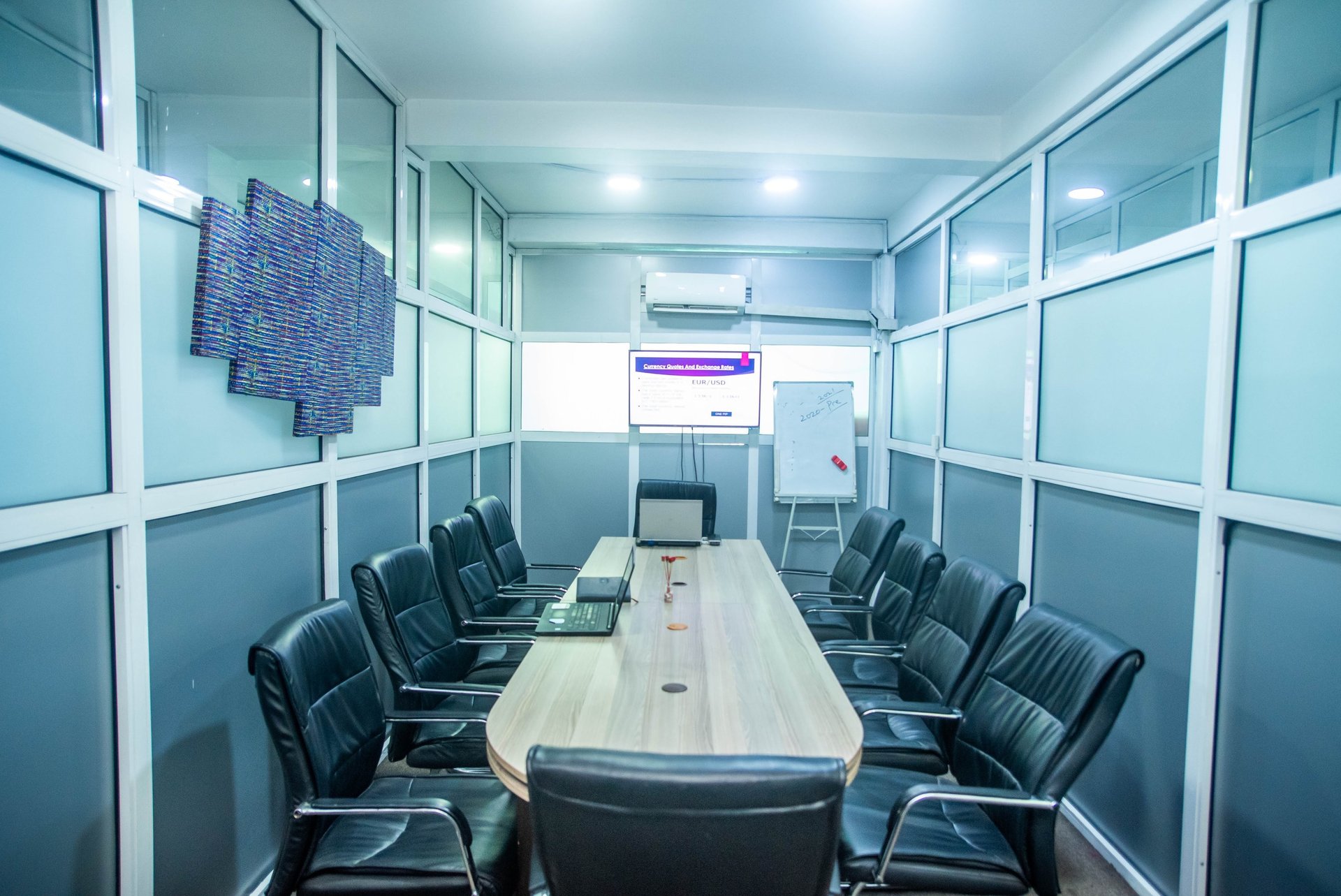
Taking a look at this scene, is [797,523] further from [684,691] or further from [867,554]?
[684,691]

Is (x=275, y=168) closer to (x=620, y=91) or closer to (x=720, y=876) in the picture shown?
(x=620, y=91)

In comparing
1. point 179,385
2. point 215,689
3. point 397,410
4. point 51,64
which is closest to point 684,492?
point 397,410

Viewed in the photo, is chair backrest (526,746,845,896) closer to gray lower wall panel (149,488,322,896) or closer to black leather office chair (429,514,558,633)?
gray lower wall panel (149,488,322,896)

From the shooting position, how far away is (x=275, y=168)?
2129 mm

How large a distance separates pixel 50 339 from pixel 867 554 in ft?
11.0

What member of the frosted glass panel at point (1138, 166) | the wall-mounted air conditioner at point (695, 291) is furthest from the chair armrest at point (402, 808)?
the wall-mounted air conditioner at point (695, 291)

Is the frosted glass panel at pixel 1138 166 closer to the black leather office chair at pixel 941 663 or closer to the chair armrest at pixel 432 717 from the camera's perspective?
the black leather office chair at pixel 941 663

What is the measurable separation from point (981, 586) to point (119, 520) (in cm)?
254

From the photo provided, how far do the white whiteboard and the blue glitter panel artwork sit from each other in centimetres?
325

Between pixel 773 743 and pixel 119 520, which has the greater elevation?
pixel 119 520

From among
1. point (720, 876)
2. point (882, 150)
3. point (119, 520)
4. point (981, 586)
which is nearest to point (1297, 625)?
point (981, 586)

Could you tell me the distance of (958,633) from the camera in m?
2.21

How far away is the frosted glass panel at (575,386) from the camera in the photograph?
5.25 metres

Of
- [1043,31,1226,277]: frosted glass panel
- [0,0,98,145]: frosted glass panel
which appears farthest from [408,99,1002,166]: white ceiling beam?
[0,0,98,145]: frosted glass panel
